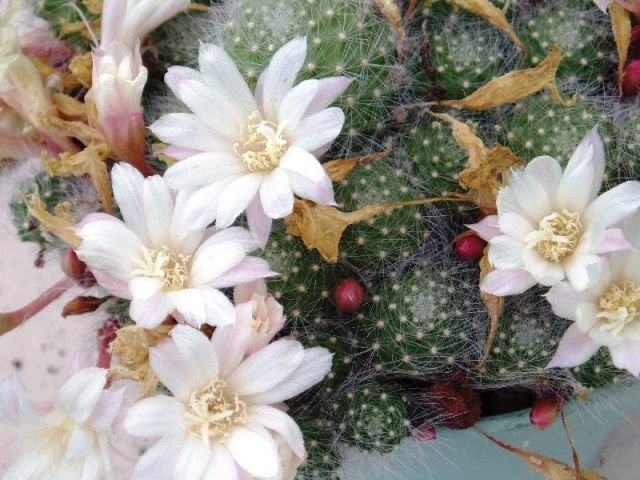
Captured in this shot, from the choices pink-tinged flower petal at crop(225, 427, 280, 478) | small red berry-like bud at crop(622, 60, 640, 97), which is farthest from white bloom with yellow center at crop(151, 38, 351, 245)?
small red berry-like bud at crop(622, 60, 640, 97)

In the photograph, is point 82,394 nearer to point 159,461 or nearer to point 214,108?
point 159,461

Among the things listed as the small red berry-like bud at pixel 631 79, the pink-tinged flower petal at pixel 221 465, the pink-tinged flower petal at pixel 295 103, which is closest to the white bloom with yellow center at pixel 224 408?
the pink-tinged flower petal at pixel 221 465

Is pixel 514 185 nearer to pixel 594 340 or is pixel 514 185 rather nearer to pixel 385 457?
pixel 594 340

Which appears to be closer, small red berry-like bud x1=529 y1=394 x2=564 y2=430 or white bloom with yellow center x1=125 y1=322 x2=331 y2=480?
white bloom with yellow center x1=125 y1=322 x2=331 y2=480

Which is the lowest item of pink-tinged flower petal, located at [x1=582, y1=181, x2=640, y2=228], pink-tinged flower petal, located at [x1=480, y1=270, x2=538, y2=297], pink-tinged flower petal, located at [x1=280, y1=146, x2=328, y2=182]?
pink-tinged flower petal, located at [x1=480, y1=270, x2=538, y2=297]

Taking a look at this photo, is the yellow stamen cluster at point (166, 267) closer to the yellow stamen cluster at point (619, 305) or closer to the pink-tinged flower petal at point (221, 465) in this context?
the pink-tinged flower petal at point (221, 465)

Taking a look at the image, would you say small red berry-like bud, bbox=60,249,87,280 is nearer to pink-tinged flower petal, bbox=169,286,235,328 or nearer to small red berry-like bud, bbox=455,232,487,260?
pink-tinged flower petal, bbox=169,286,235,328
